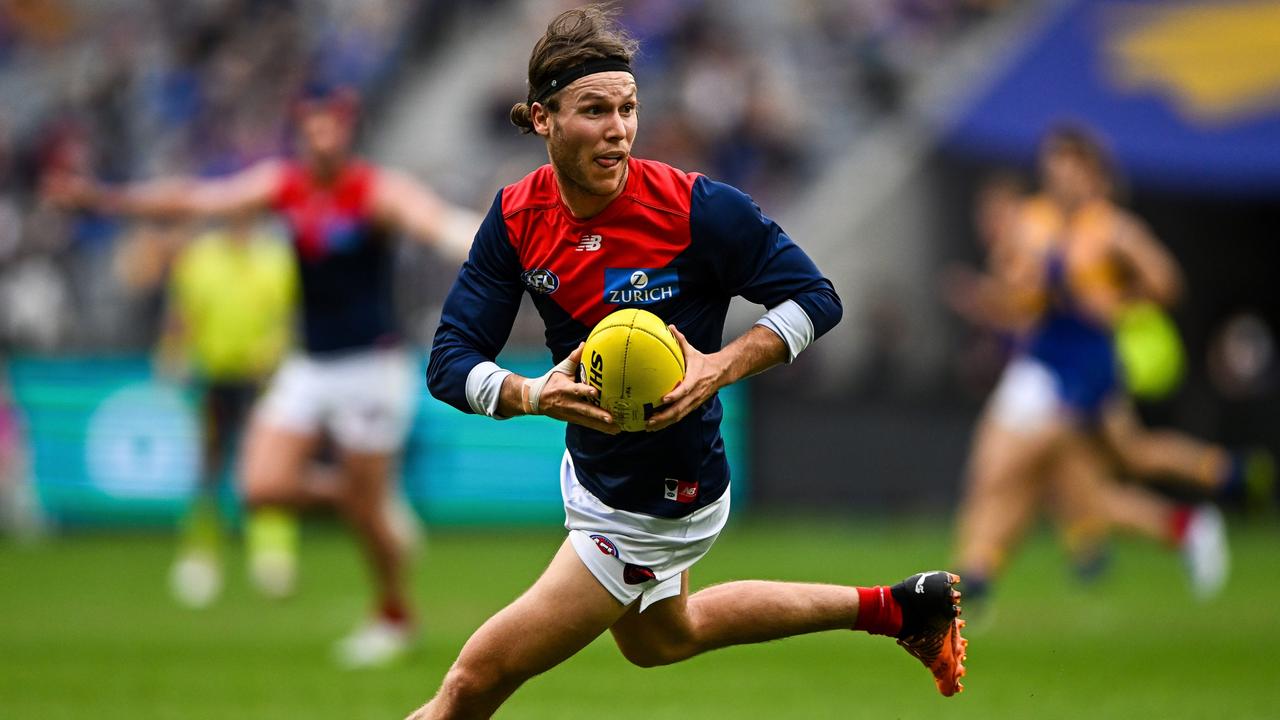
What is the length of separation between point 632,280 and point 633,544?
830 mm

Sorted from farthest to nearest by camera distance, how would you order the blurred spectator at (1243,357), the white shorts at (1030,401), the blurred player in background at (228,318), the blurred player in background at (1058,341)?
the blurred spectator at (1243,357)
the blurred player in background at (228,318)
the white shorts at (1030,401)
the blurred player in background at (1058,341)

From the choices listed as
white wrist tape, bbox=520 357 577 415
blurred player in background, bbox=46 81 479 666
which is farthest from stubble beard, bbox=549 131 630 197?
blurred player in background, bbox=46 81 479 666

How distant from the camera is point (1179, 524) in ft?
39.7

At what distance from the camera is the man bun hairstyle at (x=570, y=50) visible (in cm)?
512

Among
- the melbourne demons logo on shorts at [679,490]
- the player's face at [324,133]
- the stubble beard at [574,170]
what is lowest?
the melbourne demons logo on shorts at [679,490]

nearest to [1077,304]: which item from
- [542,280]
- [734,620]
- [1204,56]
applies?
[734,620]

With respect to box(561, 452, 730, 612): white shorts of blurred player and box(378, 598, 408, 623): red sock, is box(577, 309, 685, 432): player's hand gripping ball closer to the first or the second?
box(561, 452, 730, 612): white shorts of blurred player

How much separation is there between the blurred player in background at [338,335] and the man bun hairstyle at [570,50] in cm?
433

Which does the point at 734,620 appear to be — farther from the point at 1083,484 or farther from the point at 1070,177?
the point at 1083,484

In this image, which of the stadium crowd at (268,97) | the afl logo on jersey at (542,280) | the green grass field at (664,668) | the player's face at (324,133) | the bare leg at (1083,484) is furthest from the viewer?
the stadium crowd at (268,97)

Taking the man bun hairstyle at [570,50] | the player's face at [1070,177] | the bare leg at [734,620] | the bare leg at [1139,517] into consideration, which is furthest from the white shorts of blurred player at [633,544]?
the bare leg at [1139,517]

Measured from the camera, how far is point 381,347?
32.7 ft

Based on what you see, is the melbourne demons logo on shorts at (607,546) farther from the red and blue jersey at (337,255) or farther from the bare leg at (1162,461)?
the bare leg at (1162,461)

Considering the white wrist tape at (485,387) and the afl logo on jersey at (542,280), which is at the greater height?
the afl logo on jersey at (542,280)
